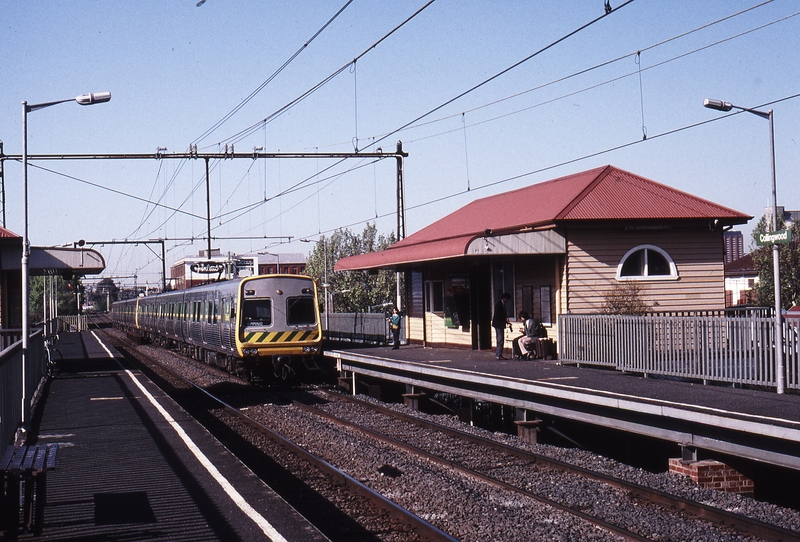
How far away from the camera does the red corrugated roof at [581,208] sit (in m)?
→ 20.2

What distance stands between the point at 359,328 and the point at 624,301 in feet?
65.4

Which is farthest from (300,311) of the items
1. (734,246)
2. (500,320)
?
(734,246)

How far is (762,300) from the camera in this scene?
50.0 meters

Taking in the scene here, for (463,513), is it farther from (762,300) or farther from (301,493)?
Answer: (762,300)

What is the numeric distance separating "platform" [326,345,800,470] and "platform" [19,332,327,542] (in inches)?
194

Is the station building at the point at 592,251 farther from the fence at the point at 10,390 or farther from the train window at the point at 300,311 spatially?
the fence at the point at 10,390

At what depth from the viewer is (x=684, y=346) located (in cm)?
1496

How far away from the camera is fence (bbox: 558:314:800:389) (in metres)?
13.0

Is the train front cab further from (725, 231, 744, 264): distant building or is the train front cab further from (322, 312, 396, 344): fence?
(725, 231, 744, 264): distant building

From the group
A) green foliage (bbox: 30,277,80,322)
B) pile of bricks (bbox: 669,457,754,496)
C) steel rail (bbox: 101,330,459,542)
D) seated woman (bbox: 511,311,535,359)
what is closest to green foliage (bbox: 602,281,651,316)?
seated woman (bbox: 511,311,535,359)

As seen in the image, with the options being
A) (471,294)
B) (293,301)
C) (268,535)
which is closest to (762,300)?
(471,294)

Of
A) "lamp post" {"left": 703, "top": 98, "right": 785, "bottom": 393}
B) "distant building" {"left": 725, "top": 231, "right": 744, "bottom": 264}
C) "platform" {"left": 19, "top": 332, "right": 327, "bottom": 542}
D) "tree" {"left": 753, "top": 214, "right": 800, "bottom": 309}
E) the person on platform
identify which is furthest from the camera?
"distant building" {"left": 725, "top": 231, "right": 744, "bottom": 264}

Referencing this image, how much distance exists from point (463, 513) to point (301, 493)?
2289 mm

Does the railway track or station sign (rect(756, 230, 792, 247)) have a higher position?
station sign (rect(756, 230, 792, 247))
